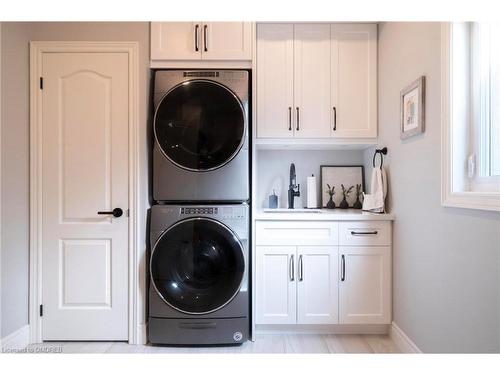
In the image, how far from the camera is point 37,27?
1.96 metres

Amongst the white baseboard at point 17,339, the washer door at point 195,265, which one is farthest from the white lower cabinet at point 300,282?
the white baseboard at point 17,339

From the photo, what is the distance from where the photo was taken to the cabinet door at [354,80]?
2.16 meters

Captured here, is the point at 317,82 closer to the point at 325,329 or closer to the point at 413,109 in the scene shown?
the point at 413,109

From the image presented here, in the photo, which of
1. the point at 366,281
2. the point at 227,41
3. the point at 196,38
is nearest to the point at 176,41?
the point at 196,38

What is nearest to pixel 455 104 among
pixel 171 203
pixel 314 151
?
pixel 314 151

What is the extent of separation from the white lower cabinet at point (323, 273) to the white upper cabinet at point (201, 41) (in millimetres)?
1263

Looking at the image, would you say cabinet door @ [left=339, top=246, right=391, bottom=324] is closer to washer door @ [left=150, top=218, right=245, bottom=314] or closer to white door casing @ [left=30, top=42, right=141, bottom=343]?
washer door @ [left=150, top=218, right=245, bottom=314]

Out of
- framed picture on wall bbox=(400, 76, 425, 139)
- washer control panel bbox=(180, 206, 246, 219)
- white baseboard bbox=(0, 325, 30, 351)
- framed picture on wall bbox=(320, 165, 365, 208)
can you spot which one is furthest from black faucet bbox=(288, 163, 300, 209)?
white baseboard bbox=(0, 325, 30, 351)

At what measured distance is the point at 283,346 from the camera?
194 centimetres

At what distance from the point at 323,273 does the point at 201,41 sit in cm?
188

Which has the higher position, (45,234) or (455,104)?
(455,104)

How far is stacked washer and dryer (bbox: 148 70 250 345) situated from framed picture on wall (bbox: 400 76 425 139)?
1.02 m
